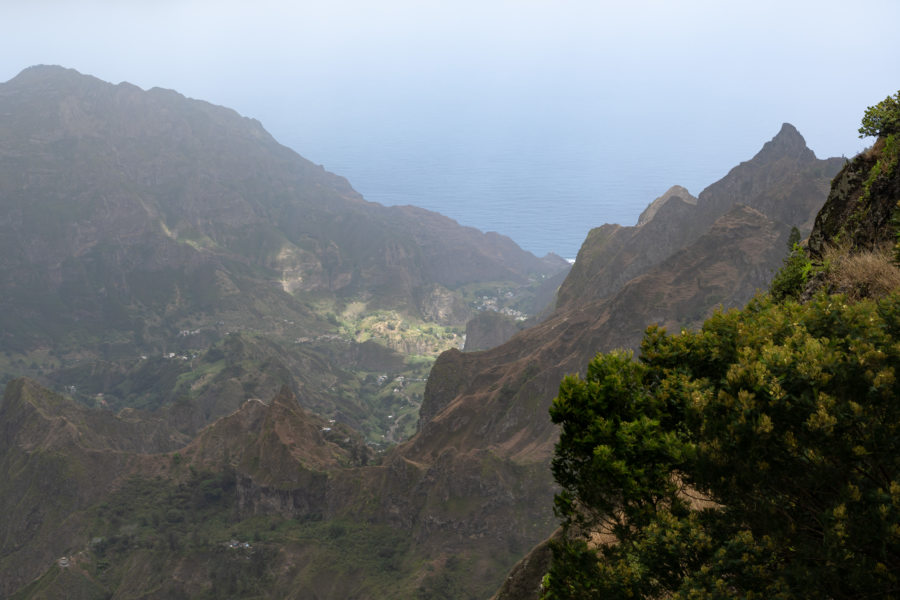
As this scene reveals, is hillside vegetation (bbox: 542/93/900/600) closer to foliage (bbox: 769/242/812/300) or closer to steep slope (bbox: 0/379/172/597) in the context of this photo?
foliage (bbox: 769/242/812/300)

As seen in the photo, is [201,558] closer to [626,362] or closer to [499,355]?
[499,355]

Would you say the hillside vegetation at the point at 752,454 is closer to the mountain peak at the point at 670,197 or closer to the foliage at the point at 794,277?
the foliage at the point at 794,277

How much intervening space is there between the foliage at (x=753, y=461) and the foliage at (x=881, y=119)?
1045 centimetres

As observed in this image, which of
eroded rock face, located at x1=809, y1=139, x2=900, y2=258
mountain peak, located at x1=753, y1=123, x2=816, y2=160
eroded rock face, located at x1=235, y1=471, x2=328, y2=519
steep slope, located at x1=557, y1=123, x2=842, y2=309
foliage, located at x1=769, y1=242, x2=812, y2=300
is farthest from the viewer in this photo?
mountain peak, located at x1=753, y1=123, x2=816, y2=160

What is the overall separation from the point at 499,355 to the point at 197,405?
240 feet

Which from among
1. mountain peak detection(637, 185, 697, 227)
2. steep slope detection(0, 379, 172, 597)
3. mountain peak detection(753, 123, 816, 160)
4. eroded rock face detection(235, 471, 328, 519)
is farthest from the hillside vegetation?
mountain peak detection(637, 185, 697, 227)

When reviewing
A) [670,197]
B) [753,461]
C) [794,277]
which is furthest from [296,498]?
[670,197]

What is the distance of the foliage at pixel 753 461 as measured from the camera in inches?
376

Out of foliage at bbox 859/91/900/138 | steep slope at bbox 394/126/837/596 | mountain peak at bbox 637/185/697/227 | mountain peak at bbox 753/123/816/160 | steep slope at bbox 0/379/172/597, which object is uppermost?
mountain peak at bbox 753/123/816/160

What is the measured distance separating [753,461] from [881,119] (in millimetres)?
16017

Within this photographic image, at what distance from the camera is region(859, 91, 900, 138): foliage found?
66.2ft

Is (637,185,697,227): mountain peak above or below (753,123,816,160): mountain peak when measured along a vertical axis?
below

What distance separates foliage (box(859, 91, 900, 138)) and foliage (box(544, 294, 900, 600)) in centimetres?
1045

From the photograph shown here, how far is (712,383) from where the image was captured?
535 inches
